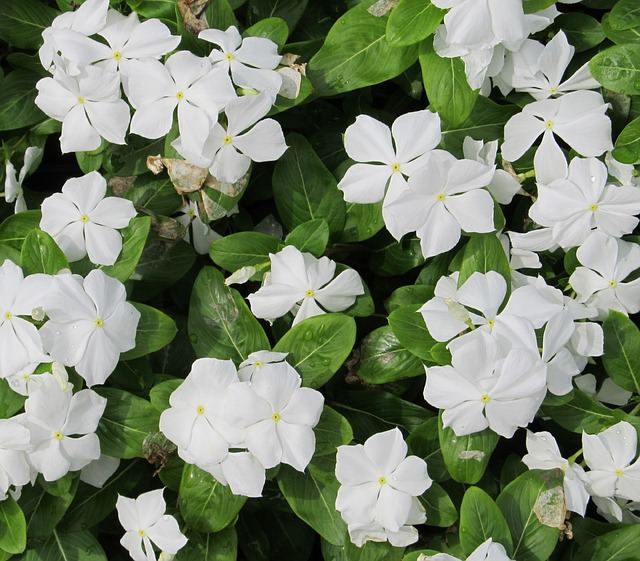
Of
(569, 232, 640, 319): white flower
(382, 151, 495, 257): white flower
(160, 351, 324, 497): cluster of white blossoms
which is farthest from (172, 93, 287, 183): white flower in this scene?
(569, 232, 640, 319): white flower

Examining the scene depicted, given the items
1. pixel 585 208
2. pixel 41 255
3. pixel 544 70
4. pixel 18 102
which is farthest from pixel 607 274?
pixel 18 102

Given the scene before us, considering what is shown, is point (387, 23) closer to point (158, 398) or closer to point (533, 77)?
point (533, 77)

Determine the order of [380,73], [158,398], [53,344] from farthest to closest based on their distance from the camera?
[380,73]
[158,398]
[53,344]

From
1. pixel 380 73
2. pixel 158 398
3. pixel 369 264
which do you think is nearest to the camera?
pixel 158 398

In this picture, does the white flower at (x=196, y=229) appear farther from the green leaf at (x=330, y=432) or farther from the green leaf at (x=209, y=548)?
the green leaf at (x=209, y=548)

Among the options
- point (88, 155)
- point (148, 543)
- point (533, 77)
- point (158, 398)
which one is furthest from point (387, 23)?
point (148, 543)

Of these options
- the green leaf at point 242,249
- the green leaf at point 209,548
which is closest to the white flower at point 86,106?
the green leaf at point 242,249
